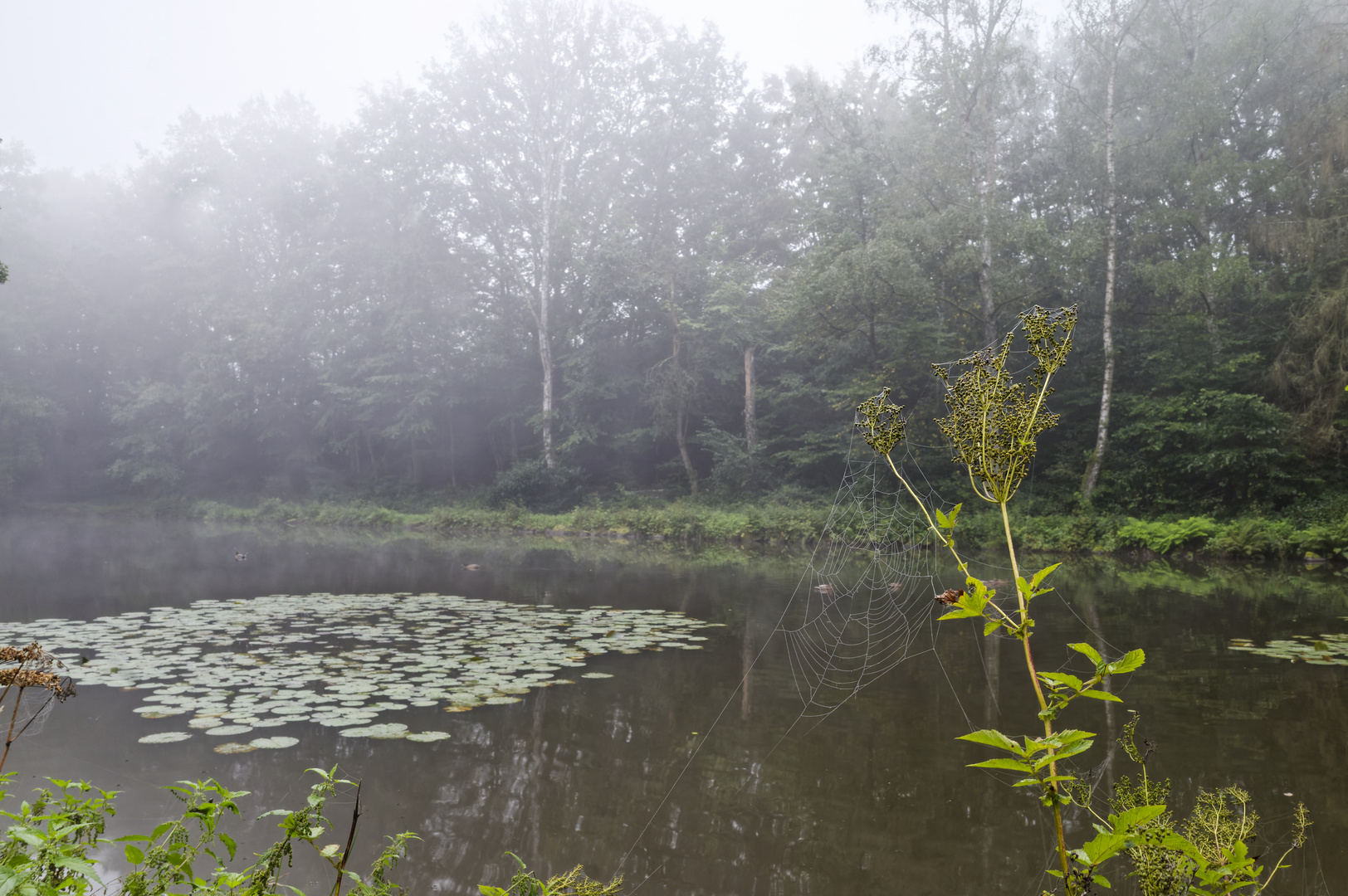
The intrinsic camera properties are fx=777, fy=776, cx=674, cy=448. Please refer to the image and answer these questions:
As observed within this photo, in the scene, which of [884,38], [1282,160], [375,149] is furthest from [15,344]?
[1282,160]

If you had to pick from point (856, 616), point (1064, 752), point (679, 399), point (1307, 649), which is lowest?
point (856, 616)

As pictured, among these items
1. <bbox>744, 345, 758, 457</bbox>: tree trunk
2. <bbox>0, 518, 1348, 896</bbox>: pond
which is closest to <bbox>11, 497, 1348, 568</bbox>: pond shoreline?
<bbox>744, 345, 758, 457</bbox>: tree trunk

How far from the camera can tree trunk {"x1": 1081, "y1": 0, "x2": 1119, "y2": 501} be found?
50.5 feet

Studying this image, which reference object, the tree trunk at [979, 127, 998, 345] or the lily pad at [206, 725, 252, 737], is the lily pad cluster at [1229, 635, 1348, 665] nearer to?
the lily pad at [206, 725, 252, 737]

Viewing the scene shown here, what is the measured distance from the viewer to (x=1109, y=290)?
15.7 meters

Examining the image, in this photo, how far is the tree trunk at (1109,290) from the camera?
1539 centimetres

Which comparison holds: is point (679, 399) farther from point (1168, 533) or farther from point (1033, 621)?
point (1033, 621)

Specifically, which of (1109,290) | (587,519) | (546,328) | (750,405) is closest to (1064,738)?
(1109,290)

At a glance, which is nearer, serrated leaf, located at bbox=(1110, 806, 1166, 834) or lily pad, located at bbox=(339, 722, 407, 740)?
serrated leaf, located at bbox=(1110, 806, 1166, 834)

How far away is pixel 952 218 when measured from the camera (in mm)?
16250

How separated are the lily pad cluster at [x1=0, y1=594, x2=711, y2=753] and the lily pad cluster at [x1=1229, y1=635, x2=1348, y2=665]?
451cm

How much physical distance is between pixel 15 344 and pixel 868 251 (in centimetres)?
2984

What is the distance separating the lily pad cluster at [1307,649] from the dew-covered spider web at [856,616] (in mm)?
2496

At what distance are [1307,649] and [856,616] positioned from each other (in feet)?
12.4
